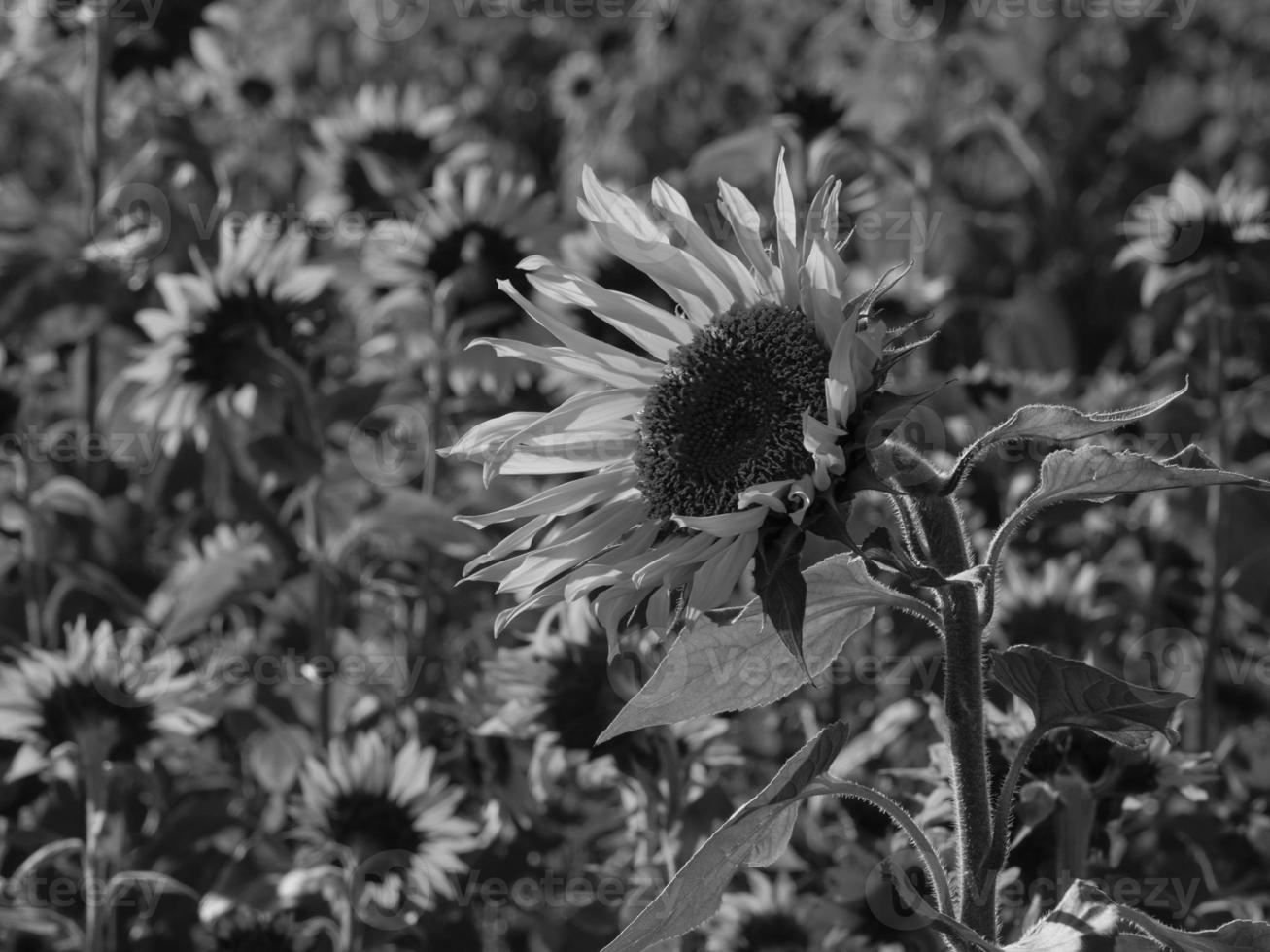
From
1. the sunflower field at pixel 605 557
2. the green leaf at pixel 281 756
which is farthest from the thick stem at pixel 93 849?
the green leaf at pixel 281 756

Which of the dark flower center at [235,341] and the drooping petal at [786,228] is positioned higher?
the drooping petal at [786,228]

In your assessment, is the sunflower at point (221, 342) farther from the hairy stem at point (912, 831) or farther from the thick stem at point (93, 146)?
the hairy stem at point (912, 831)

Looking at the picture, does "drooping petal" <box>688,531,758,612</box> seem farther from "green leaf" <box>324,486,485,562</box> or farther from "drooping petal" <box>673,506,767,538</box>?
"green leaf" <box>324,486,485,562</box>

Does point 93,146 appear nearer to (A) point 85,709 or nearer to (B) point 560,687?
(A) point 85,709

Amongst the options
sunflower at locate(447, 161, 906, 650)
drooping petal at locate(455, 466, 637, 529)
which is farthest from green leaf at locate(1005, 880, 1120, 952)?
drooping petal at locate(455, 466, 637, 529)

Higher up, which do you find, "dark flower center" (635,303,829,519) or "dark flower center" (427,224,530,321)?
"dark flower center" (635,303,829,519)

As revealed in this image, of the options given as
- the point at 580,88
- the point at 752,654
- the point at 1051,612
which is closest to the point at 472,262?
the point at 1051,612

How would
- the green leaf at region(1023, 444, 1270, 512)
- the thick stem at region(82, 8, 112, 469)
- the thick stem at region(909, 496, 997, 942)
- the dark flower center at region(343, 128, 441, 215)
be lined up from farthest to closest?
the dark flower center at region(343, 128, 441, 215) < the thick stem at region(82, 8, 112, 469) < the thick stem at region(909, 496, 997, 942) < the green leaf at region(1023, 444, 1270, 512)
